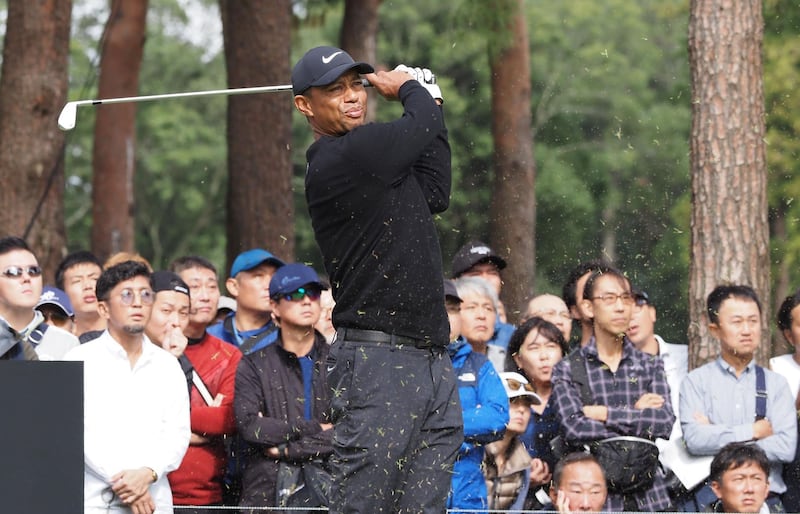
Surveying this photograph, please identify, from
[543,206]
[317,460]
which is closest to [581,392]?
[317,460]

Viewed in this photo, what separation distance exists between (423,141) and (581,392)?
261cm

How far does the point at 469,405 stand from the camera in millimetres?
7340

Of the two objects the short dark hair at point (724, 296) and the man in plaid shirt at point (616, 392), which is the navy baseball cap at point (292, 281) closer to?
the man in plaid shirt at point (616, 392)

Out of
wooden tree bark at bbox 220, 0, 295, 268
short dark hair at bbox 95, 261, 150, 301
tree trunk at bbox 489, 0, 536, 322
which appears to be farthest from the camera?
tree trunk at bbox 489, 0, 536, 322

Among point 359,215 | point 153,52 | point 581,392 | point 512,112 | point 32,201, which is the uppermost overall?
point 153,52

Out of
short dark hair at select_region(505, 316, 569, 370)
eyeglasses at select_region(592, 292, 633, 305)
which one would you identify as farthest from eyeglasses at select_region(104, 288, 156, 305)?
eyeglasses at select_region(592, 292, 633, 305)

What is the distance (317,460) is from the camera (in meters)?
7.32

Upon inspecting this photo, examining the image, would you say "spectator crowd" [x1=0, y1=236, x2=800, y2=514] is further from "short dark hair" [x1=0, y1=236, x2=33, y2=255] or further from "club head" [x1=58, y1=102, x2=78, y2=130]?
"club head" [x1=58, y1=102, x2=78, y2=130]

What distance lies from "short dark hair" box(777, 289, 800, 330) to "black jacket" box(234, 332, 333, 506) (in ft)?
8.93

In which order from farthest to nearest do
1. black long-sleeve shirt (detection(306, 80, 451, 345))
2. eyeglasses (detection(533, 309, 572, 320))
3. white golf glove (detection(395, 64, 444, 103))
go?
eyeglasses (detection(533, 309, 572, 320)), white golf glove (detection(395, 64, 444, 103)), black long-sleeve shirt (detection(306, 80, 451, 345))

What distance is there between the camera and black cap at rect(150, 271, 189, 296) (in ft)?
26.7

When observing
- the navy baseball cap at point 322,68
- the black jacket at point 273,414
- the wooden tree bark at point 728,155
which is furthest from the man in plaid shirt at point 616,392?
the navy baseball cap at point 322,68

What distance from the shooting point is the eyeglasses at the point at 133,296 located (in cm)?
735

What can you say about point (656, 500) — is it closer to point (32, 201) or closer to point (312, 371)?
point (312, 371)
